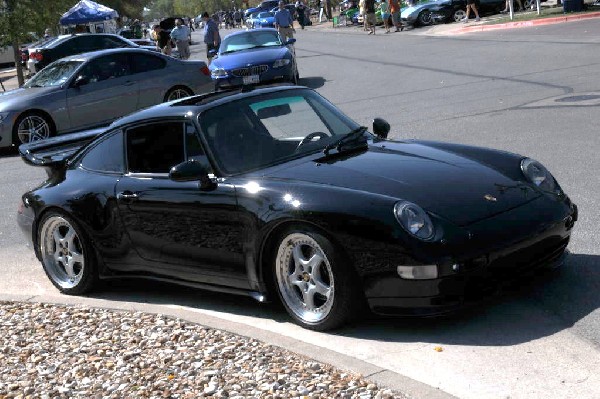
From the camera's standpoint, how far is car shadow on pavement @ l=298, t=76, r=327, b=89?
72.4 feet

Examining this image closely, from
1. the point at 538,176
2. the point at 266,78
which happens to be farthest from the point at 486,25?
the point at 538,176

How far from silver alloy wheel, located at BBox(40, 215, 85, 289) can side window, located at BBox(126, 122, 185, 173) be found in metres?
0.79

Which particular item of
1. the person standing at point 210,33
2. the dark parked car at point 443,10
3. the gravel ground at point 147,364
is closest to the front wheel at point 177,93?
the person standing at point 210,33

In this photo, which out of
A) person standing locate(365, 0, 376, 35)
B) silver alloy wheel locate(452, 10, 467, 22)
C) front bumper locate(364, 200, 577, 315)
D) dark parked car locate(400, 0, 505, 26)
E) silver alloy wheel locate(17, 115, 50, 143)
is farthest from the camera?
person standing locate(365, 0, 376, 35)

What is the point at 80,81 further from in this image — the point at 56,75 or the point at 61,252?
the point at 61,252

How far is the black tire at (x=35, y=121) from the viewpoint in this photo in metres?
16.5

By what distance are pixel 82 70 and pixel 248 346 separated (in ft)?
40.8

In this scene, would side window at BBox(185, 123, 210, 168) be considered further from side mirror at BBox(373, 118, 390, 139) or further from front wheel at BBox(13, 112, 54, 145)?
front wheel at BBox(13, 112, 54, 145)

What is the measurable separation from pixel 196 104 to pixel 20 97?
10.7 meters

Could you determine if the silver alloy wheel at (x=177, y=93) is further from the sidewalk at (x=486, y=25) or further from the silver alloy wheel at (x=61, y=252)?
the sidewalk at (x=486, y=25)

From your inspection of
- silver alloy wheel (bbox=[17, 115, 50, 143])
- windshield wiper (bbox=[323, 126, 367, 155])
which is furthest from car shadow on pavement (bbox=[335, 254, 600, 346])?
silver alloy wheel (bbox=[17, 115, 50, 143])

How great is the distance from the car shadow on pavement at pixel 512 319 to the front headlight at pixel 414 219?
1.73ft

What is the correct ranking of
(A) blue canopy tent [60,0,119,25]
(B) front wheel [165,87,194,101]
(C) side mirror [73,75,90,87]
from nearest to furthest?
(C) side mirror [73,75,90,87] < (B) front wheel [165,87,194,101] < (A) blue canopy tent [60,0,119,25]

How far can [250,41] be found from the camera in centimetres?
2262
